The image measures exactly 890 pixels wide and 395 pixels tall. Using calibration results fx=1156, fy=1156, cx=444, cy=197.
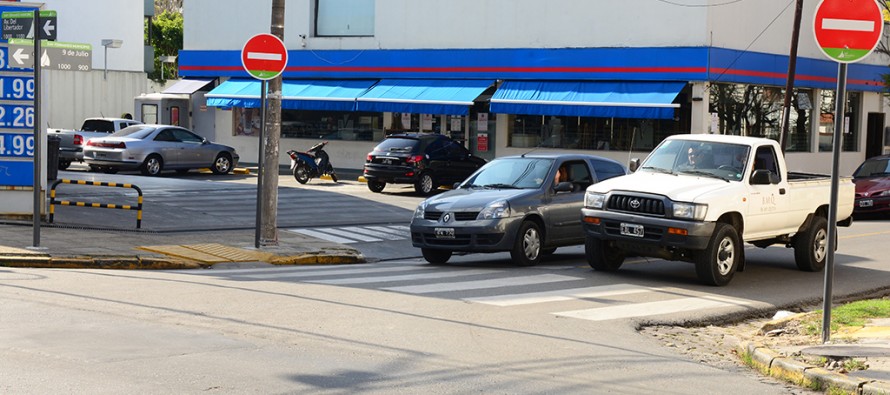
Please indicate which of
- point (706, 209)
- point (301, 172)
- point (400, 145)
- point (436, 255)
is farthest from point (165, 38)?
point (706, 209)

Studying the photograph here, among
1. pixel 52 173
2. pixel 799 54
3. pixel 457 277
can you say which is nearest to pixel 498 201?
pixel 457 277

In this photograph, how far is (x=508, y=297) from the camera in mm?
12766

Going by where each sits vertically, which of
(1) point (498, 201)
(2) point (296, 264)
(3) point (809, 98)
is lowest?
(2) point (296, 264)

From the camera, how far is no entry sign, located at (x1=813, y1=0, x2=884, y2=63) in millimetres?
9453

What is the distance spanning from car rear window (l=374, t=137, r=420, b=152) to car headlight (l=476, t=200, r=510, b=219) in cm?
1568

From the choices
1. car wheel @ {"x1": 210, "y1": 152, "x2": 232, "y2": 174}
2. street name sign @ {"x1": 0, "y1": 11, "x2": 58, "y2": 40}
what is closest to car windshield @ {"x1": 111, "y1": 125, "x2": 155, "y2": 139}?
car wheel @ {"x1": 210, "y1": 152, "x2": 232, "y2": 174}

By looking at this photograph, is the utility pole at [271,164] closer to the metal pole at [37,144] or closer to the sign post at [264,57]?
the sign post at [264,57]

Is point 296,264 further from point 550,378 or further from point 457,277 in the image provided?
point 550,378

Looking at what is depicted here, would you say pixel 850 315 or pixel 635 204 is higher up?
pixel 635 204

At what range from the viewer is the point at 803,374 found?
8.62 metres

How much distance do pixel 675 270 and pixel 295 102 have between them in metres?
28.5

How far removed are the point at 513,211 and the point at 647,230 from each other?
2337mm

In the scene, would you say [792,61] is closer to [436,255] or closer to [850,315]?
[436,255]

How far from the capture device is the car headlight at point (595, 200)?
580 inches
